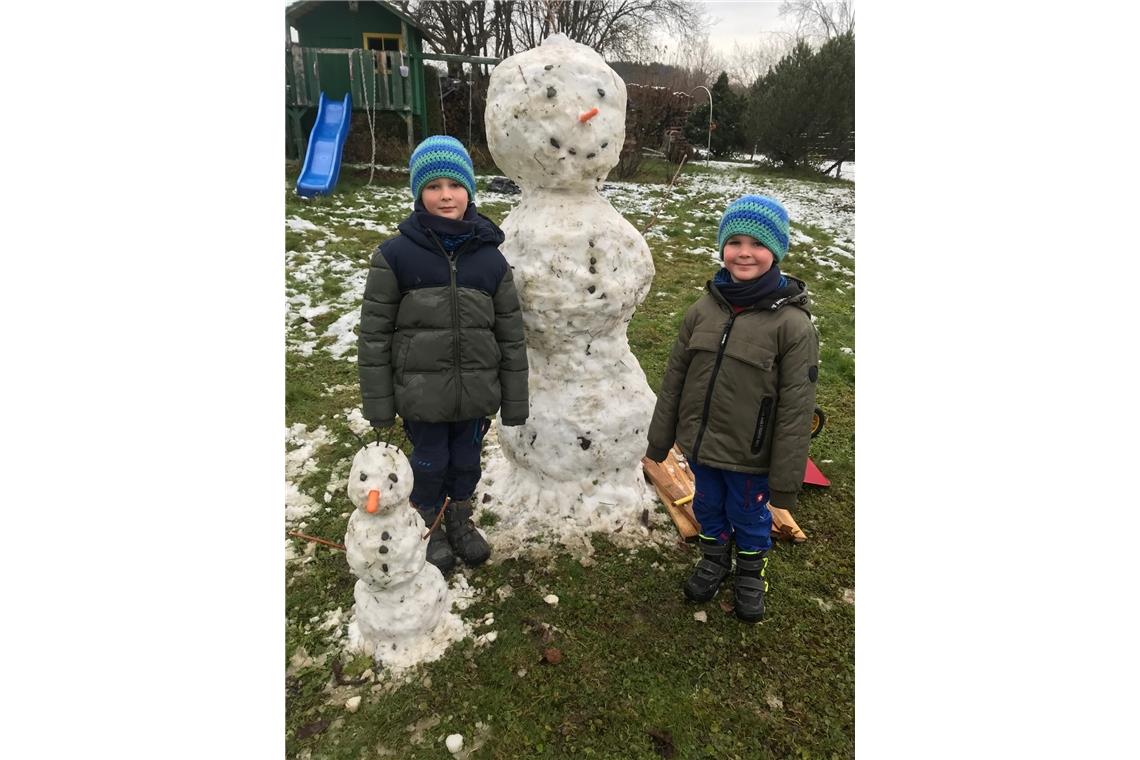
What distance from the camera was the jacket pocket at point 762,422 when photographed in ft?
7.43

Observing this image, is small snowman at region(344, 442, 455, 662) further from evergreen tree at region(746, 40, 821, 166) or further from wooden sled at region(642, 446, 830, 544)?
evergreen tree at region(746, 40, 821, 166)

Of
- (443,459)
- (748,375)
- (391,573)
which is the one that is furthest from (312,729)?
(748,375)

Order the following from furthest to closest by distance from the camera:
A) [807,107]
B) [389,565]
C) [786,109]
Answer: [786,109], [807,107], [389,565]

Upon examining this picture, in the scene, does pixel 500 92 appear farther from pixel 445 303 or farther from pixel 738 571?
pixel 738 571

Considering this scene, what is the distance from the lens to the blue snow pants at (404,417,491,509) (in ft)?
8.61

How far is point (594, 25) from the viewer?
869 cm

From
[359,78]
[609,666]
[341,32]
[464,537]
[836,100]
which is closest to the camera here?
[609,666]

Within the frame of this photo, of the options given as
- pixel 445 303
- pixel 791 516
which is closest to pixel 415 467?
pixel 445 303

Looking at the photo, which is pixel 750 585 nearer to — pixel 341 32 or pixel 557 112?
pixel 557 112

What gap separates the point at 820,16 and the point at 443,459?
8.66 feet

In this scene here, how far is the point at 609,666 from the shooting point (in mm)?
2389

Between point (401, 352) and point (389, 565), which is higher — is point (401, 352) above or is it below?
above

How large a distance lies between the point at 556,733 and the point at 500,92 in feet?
8.64

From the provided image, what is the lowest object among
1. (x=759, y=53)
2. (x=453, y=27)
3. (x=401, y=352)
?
(x=401, y=352)
